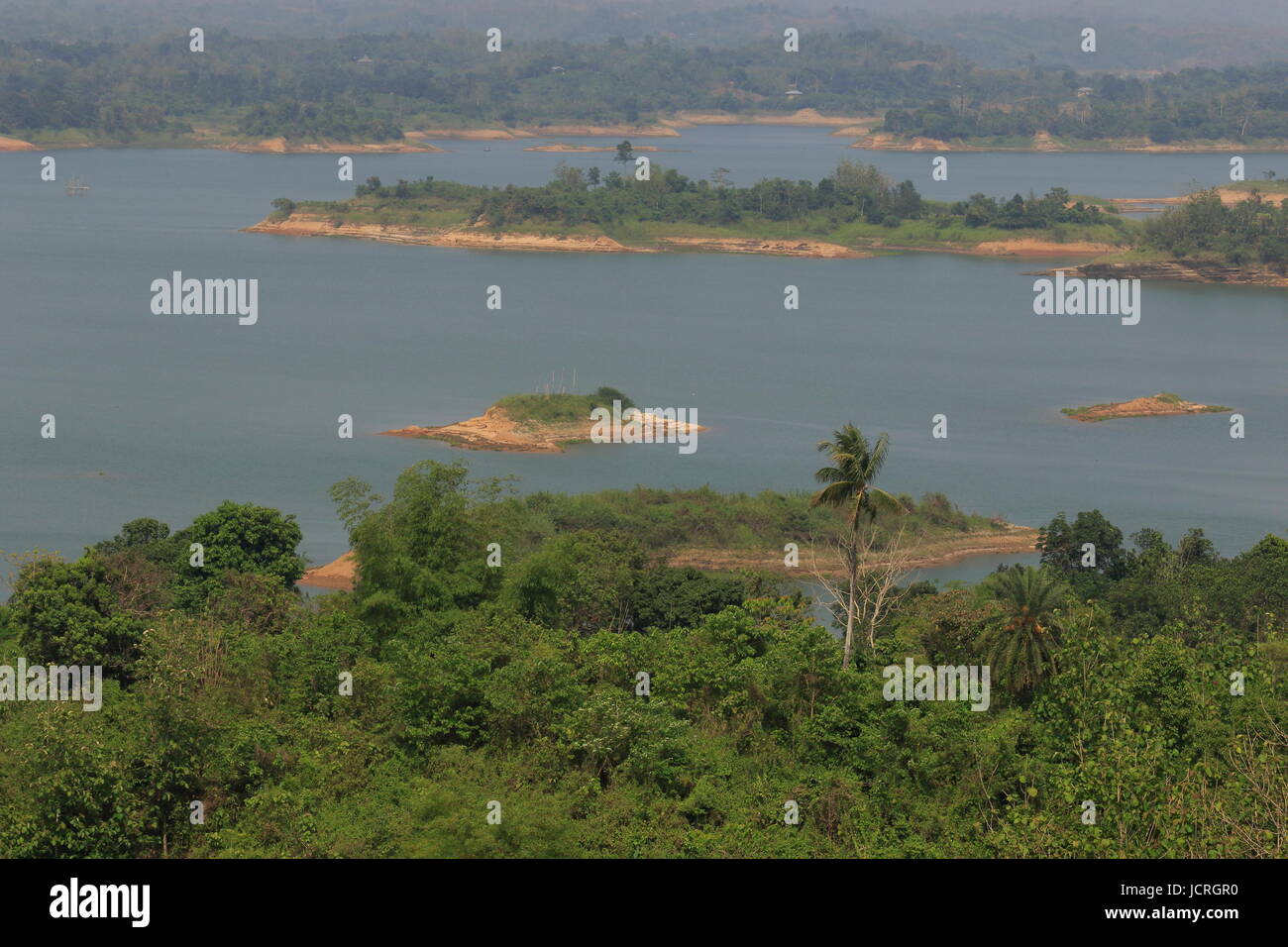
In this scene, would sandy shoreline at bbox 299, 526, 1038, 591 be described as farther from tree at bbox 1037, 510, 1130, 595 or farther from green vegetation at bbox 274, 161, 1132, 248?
green vegetation at bbox 274, 161, 1132, 248

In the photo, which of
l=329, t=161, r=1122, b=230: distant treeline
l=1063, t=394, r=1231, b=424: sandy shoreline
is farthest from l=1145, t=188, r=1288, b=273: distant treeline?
l=1063, t=394, r=1231, b=424: sandy shoreline

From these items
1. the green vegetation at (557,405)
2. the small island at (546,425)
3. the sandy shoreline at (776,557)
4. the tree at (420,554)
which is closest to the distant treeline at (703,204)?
the green vegetation at (557,405)

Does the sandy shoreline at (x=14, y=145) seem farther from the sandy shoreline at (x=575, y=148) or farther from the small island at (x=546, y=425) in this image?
the small island at (x=546, y=425)

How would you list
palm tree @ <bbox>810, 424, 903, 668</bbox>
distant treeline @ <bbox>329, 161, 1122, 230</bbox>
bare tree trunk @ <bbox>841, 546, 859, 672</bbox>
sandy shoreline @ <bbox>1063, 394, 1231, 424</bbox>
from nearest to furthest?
1. bare tree trunk @ <bbox>841, 546, 859, 672</bbox>
2. palm tree @ <bbox>810, 424, 903, 668</bbox>
3. sandy shoreline @ <bbox>1063, 394, 1231, 424</bbox>
4. distant treeline @ <bbox>329, 161, 1122, 230</bbox>

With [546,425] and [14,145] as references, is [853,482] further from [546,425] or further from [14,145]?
[14,145]

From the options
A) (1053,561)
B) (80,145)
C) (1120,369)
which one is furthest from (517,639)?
(80,145)

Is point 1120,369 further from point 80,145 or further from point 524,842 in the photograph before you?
point 80,145
